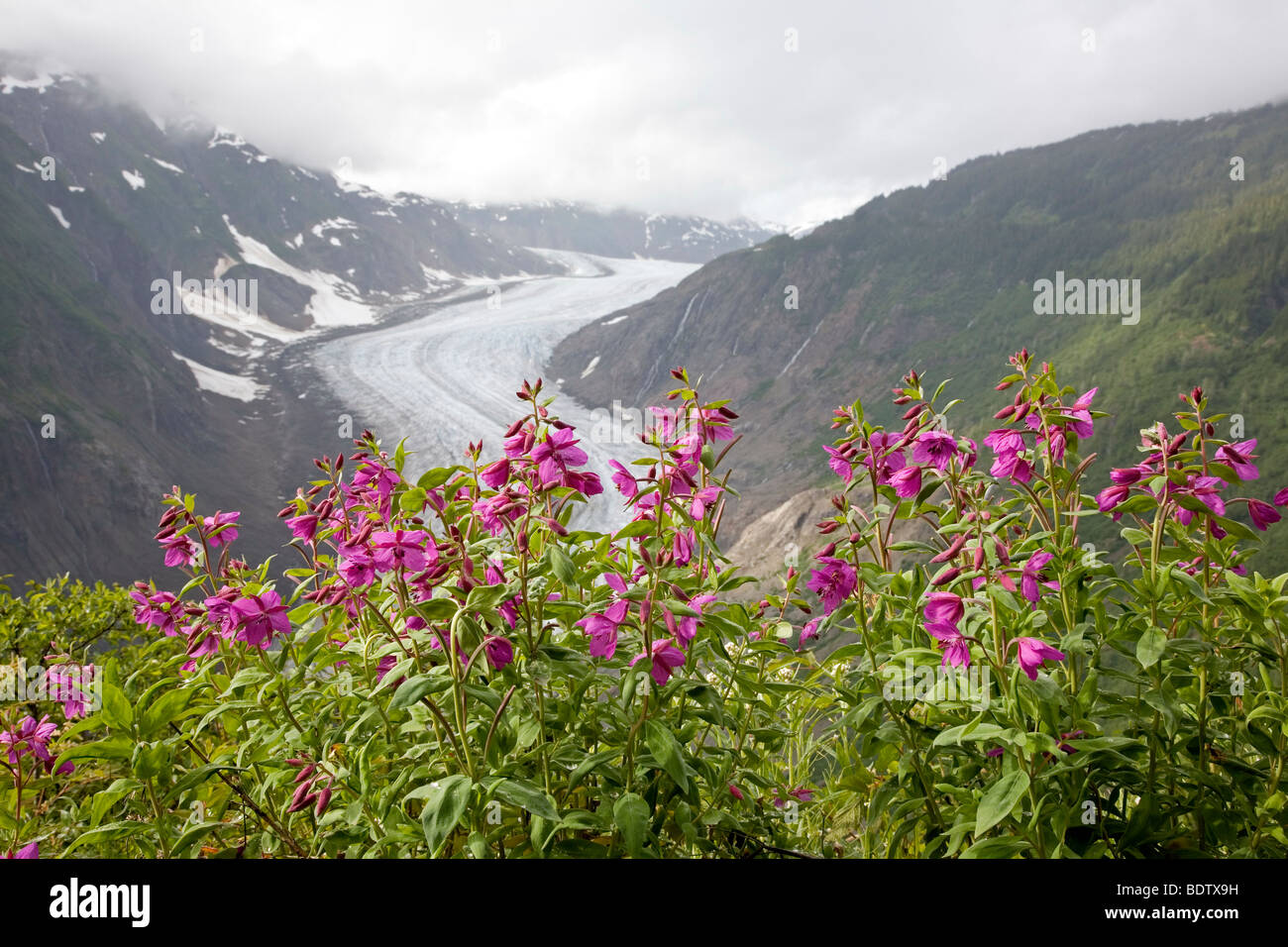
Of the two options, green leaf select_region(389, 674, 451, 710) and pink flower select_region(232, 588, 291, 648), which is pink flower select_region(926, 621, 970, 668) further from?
pink flower select_region(232, 588, 291, 648)

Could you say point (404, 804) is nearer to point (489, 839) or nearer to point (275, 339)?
point (489, 839)

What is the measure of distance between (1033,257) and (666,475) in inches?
1355

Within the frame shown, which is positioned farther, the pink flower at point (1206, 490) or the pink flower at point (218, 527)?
the pink flower at point (218, 527)

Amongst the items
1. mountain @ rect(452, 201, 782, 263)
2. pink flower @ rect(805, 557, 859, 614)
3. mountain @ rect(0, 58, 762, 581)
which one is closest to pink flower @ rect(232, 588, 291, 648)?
pink flower @ rect(805, 557, 859, 614)

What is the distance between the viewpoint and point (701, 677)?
1.52 m

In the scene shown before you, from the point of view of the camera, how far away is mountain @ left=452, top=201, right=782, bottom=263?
99.2 metres

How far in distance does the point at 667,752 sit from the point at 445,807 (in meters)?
0.35

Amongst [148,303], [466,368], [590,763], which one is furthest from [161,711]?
[148,303]

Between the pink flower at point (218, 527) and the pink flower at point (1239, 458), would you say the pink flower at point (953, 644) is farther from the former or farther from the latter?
the pink flower at point (218, 527)

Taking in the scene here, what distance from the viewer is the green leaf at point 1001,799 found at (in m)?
1.15

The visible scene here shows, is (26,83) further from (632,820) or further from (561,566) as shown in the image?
(632,820)

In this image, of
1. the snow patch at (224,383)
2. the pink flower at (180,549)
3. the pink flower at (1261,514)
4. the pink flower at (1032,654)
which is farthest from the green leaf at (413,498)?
the snow patch at (224,383)

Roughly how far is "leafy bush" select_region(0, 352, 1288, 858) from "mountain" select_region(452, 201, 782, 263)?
9698 centimetres

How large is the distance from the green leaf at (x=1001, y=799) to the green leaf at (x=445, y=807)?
773mm
